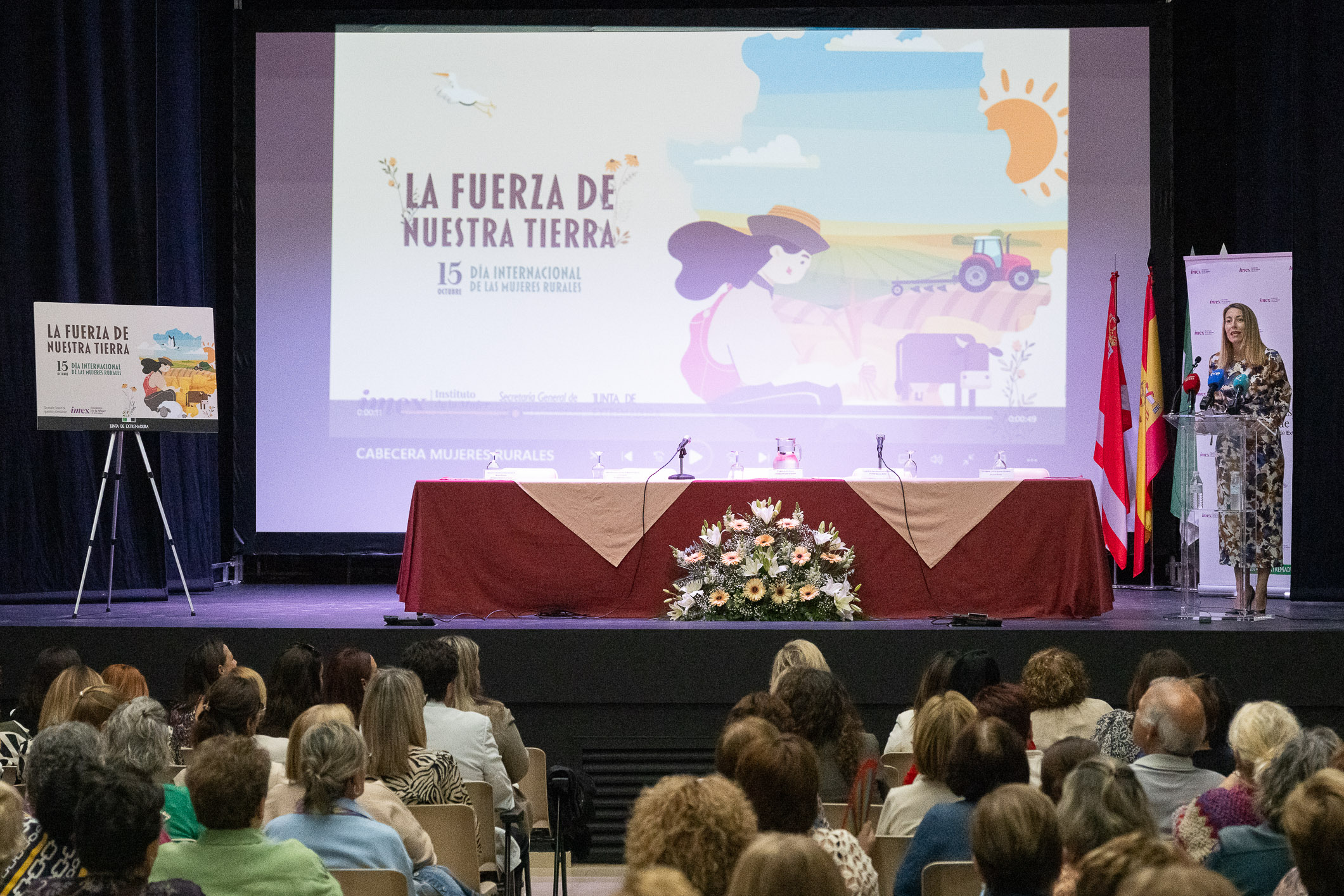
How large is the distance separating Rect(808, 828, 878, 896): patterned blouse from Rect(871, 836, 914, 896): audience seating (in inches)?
11.6

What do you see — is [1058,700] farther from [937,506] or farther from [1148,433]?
[1148,433]

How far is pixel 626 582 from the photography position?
19.6 ft

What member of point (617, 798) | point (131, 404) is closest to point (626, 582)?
point (617, 798)

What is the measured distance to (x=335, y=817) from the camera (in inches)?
104

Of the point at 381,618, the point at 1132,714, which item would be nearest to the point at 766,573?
the point at 381,618

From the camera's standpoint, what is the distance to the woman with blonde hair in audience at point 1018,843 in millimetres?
1958

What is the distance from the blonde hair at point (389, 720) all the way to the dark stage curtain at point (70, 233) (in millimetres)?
4369

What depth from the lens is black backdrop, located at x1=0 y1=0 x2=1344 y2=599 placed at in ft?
22.9

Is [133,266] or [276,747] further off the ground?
[133,266]

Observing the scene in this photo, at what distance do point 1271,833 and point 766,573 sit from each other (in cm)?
345

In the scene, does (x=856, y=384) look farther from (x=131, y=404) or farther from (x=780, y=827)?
(x=780, y=827)

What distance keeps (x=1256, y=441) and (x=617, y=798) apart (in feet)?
11.4

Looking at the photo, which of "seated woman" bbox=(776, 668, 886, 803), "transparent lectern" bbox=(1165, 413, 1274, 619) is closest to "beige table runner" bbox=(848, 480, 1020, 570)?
"transparent lectern" bbox=(1165, 413, 1274, 619)

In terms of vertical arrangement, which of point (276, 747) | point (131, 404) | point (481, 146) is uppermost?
point (481, 146)
